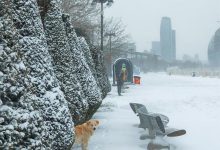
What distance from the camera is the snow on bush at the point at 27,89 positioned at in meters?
3.81

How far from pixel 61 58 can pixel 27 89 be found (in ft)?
12.6

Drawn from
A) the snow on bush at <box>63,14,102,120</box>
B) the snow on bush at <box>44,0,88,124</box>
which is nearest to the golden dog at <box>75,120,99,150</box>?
the snow on bush at <box>44,0,88,124</box>

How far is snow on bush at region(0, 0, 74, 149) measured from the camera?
12.5ft

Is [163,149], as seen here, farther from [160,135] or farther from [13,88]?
[13,88]

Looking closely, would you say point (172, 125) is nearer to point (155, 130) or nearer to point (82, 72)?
point (155, 130)

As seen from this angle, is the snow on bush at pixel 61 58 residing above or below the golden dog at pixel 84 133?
above

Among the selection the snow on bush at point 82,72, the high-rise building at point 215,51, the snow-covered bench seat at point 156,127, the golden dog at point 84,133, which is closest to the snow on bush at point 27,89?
the golden dog at point 84,133

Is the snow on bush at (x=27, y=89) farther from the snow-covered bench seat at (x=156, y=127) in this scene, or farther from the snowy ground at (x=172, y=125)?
the snowy ground at (x=172, y=125)

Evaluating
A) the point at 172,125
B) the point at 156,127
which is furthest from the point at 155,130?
the point at 172,125

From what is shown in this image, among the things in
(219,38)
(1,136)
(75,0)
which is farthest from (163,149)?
(219,38)

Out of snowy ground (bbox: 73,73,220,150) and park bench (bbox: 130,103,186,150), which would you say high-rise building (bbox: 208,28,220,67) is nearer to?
snowy ground (bbox: 73,73,220,150)

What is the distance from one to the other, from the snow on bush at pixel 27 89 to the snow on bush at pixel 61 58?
233cm

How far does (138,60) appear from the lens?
108500 mm

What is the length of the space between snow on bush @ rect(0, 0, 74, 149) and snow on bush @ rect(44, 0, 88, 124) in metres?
2.33
